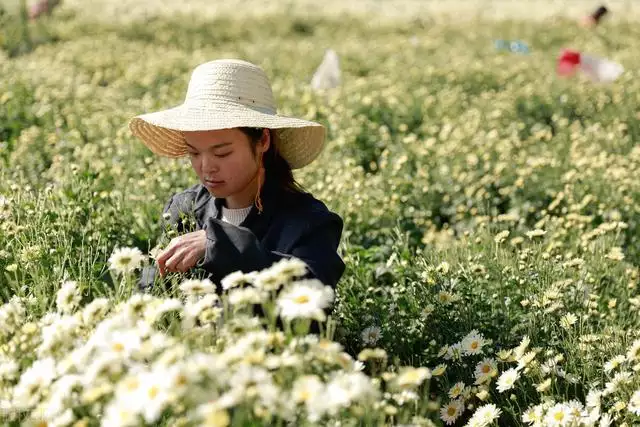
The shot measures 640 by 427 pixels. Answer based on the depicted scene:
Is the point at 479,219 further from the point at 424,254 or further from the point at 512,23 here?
the point at 512,23

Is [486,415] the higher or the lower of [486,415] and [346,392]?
the lower

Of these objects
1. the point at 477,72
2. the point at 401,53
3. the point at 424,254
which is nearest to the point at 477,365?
the point at 424,254

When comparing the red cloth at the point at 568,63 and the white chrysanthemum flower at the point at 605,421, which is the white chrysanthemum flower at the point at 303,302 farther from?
the red cloth at the point at 568,63

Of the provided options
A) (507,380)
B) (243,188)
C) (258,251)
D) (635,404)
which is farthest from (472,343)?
(243,188)

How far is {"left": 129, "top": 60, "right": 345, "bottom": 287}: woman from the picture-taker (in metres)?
2.68

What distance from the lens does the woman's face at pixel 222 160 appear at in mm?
2859

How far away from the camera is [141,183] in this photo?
14.0 feet

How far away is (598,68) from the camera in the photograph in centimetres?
843

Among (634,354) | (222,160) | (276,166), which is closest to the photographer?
(634,354)

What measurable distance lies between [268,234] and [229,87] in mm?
529

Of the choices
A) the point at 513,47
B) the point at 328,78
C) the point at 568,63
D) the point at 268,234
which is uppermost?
the point at 268,234

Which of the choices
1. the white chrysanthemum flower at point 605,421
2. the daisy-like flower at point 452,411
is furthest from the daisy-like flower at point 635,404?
the daisy-like flower at point 452,411

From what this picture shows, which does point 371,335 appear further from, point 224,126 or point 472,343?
point 224,126

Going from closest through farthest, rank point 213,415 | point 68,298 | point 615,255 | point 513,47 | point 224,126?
point 213,415
point 68,298
point 224,126
point 615,255
point 513,47
